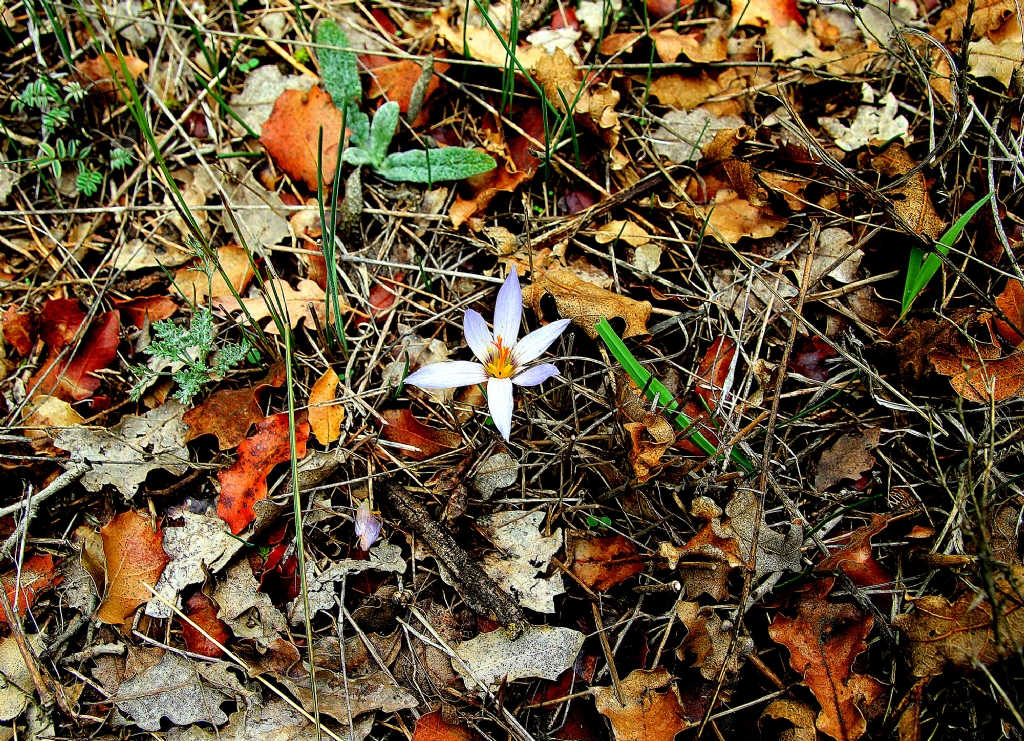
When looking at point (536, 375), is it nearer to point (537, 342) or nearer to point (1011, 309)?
point (537, 342)

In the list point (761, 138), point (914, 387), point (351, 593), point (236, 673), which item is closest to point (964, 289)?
point (914, 387)

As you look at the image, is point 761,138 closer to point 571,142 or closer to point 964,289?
point 571,142

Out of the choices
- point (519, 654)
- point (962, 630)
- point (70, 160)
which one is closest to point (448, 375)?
point (519, 654)

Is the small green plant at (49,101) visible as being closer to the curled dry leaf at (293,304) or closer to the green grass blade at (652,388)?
the curled dry leaf at (293,304)

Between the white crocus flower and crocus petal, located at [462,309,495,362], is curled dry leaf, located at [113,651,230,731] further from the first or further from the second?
crocus petal, located at [462,309,495,362]

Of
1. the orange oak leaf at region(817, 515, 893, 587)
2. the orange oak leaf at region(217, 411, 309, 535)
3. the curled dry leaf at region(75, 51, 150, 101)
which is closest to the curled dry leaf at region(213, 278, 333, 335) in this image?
the orange oak leaf at region(217, 411, 309, 535)

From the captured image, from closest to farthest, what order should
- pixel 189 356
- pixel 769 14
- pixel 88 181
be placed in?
pixel 189 356, pixel 88 181, pixel 769 14

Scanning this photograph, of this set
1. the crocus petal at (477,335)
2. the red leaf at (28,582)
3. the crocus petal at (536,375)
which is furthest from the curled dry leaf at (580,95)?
the red leaf at (28,582)
